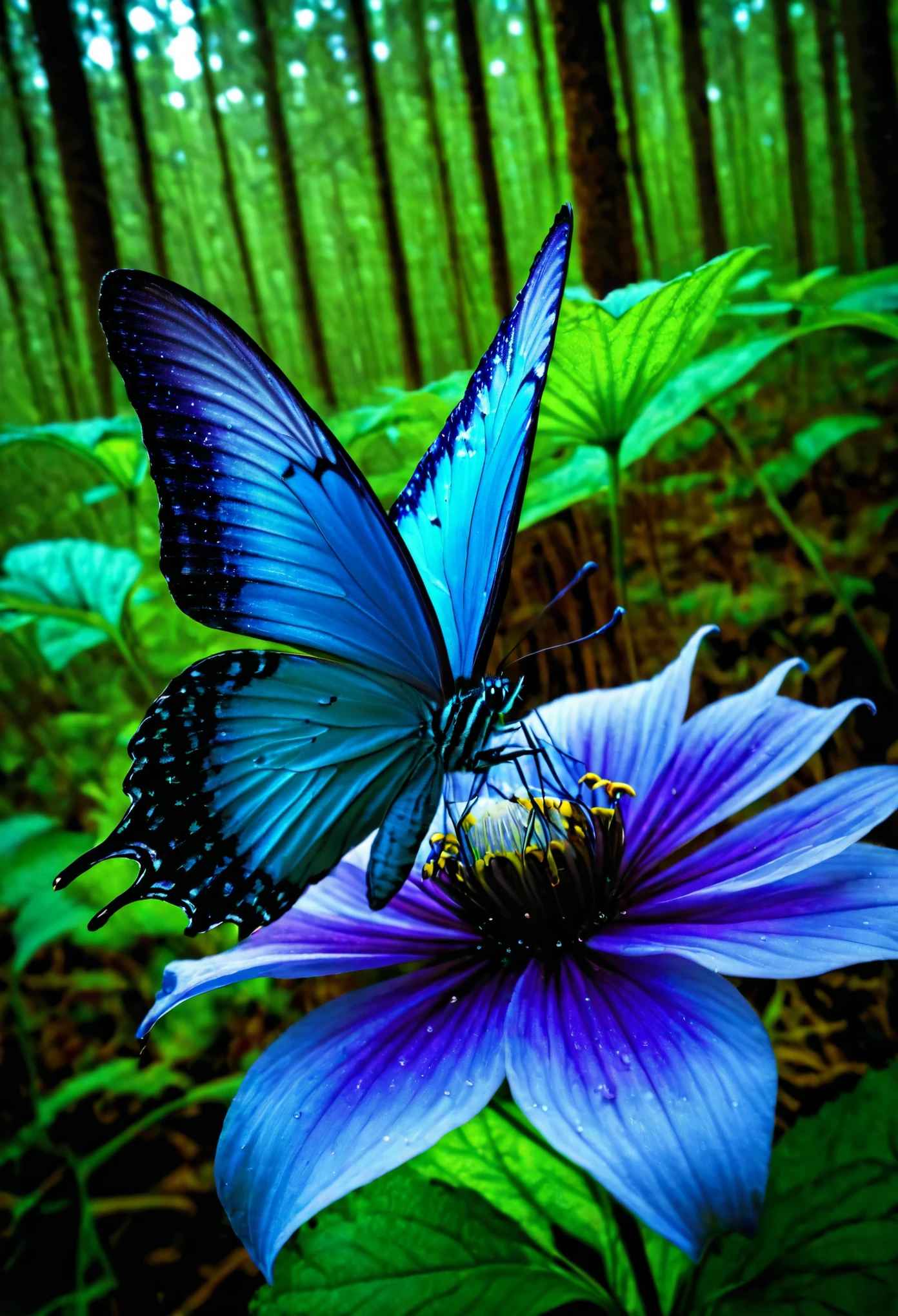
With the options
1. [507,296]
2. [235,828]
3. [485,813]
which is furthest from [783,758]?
[507,296]

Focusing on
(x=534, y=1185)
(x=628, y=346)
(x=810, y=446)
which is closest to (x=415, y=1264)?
(x=534, y=1185)

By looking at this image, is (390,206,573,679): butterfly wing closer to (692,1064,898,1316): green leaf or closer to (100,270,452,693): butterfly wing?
(100,270,452,693): butterfly wing

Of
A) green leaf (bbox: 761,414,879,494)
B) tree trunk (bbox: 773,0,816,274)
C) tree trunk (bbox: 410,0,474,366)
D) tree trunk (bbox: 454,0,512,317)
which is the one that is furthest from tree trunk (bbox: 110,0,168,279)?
green leaf (bbox: 761,414,879,494)

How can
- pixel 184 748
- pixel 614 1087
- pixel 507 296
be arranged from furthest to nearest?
pixel 507 296 < pixel 184 748 < pixel 614 1087

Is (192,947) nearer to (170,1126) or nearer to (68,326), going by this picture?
Answer: (170,1126)

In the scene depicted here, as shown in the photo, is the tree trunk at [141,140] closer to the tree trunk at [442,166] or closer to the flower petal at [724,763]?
the tree trunk at [442,166]
